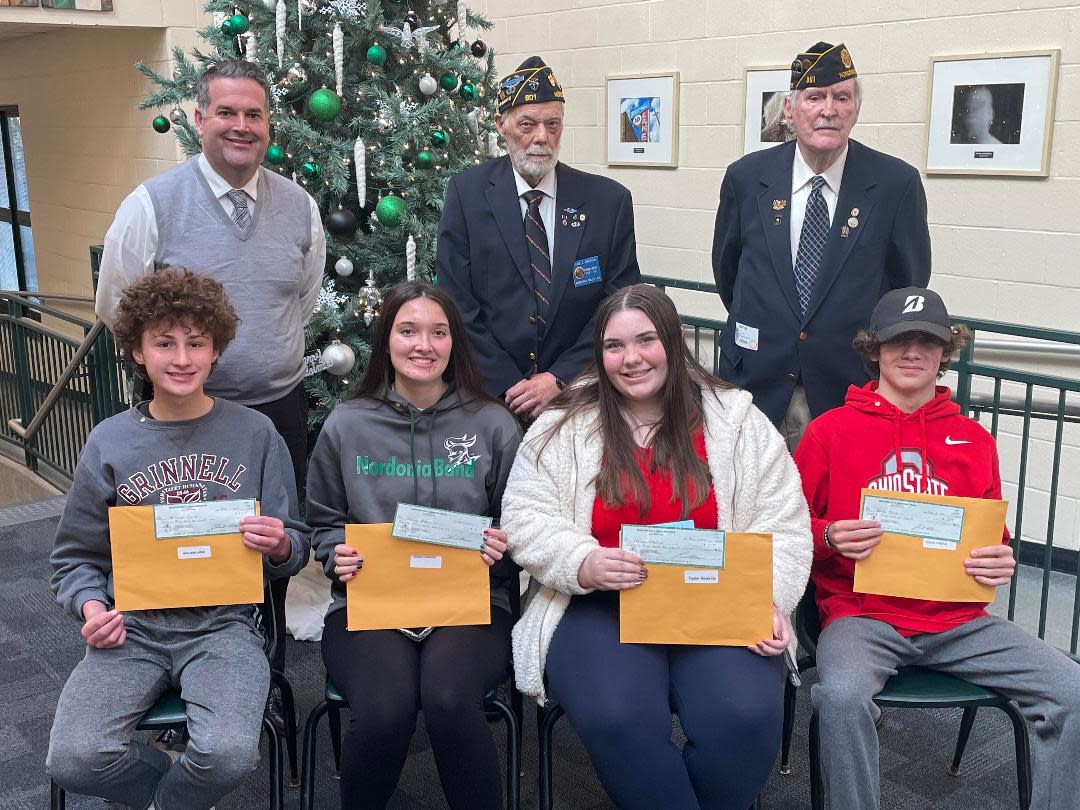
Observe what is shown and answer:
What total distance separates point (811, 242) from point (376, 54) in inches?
75.1

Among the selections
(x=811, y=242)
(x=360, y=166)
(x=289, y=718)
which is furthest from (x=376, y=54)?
(x=289, y=718)

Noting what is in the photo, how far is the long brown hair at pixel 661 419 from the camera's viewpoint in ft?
7.25

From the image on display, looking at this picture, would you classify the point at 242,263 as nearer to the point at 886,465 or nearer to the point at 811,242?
the point at 811,242

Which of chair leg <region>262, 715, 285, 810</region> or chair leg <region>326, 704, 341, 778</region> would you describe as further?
chair leg <region>326, 704, 341, 778</region>

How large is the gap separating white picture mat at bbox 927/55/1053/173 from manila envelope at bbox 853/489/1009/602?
→ 96.5 inches

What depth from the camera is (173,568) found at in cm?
211

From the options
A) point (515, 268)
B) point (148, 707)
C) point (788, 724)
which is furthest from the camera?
point (515, 268)

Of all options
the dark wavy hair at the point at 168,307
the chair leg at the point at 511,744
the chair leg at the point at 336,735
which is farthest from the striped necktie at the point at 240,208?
the chair leg at the point at 511,744

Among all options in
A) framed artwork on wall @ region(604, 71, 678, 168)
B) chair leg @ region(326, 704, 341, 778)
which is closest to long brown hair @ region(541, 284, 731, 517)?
chair leg @ region(326, 704, 341, 778)

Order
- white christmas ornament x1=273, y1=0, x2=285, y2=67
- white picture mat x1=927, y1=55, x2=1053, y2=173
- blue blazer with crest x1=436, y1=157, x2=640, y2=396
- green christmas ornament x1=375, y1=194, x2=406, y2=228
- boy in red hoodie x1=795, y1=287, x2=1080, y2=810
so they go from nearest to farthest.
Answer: boy in red hoodie x1=795, y1=287, x2=1080, y2=810
blue blazer with crest x1=436, y1=157, x2=640, y2=396
white christmas ornament x1=273, y1=0, x2=285, y2=67
green christmas ornament x1=375, y1=194, x2=406, y2=228
white picture mat x1=927, y1=55, x2=1053, y2=173

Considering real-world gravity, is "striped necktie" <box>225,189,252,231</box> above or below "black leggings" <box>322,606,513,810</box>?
above

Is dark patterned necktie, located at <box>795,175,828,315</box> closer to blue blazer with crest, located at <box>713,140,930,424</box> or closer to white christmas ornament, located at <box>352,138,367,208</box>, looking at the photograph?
blue blazer with crest, located at <box>713,140,930,424</box>

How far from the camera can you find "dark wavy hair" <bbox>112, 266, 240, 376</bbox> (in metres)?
2.18

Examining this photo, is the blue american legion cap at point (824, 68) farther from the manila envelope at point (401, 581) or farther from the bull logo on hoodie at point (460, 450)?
the manila envelope at point (401, 581)
